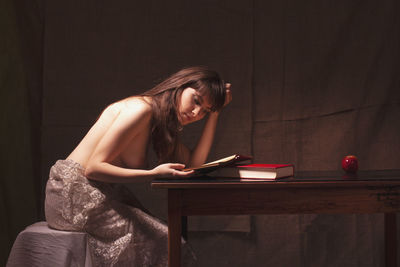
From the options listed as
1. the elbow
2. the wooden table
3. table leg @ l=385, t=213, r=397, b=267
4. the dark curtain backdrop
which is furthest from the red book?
Answer: the dark curtain backdrop

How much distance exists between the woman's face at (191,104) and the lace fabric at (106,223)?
0.41 metres

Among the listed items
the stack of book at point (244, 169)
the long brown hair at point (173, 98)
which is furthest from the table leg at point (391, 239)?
the long brown hair at point (173, 98)

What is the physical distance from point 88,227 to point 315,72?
66.2 inches

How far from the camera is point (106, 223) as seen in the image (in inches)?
64.8

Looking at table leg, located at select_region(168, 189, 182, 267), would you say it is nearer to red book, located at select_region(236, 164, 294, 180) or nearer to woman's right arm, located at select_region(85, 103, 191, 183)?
woman's right arm, located at select_region(85, 103, 191, 183)

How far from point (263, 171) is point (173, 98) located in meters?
0.48

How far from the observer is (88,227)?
164cm

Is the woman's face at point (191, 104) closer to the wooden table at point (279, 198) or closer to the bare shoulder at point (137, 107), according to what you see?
the bare shoulder at point (137, 107)

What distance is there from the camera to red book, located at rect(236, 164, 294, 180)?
1566mm

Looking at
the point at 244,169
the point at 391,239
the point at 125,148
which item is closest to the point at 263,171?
the point at 244,169

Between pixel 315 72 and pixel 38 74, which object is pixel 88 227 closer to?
pixel 38 74

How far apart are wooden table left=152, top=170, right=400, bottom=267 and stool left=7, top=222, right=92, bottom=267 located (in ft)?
1.20

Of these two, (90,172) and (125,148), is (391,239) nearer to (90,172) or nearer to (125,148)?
(125,148)

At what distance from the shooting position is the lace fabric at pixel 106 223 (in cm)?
161
